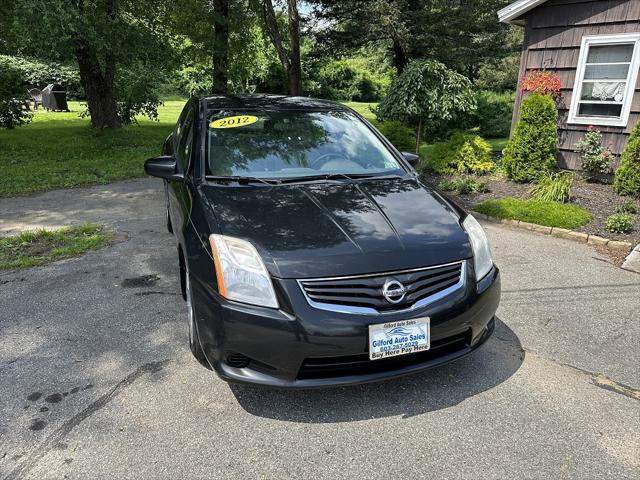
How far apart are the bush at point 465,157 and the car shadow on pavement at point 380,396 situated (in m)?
5.89

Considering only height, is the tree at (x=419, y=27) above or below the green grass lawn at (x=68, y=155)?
above

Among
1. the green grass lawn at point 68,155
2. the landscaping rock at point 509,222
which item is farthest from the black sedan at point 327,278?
the green grass lawn at point 68,155

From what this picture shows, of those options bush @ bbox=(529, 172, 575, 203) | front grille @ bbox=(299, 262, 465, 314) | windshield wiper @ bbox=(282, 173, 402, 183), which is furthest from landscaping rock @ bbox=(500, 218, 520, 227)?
front grille @ bbox=(299, 262, 465, 314)

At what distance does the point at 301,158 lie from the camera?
11.3 ft

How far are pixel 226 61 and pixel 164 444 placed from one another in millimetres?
13307

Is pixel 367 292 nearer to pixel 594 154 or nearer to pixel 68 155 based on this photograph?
pixel 594 154

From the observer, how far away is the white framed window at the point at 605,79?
7.29 m

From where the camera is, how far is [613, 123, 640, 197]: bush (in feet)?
21.2

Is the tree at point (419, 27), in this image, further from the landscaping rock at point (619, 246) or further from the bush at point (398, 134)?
the landscaping rock at point (619, 246)

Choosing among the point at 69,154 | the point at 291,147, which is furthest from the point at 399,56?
the point at 291,147

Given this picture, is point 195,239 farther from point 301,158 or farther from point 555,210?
point 555,210

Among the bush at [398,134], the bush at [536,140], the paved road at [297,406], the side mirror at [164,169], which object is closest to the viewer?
the paved road at [297,406]

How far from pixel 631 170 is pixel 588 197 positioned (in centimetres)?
62

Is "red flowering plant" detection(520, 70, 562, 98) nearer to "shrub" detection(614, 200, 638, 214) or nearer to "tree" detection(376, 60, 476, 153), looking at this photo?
"tree" detection(376, 60, 476, 153)
